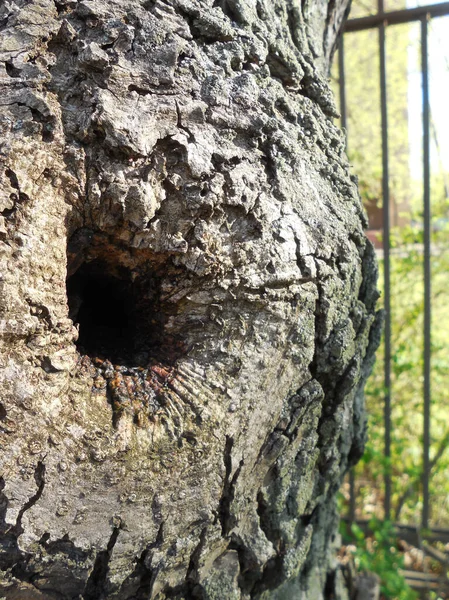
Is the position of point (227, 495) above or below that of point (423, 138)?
below

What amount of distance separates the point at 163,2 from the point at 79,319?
2.76 ft

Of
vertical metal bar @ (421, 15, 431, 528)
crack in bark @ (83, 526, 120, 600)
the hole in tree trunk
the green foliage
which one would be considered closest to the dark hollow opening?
the hole in tree trunk

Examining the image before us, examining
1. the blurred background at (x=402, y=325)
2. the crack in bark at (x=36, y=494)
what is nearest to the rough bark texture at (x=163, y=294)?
the crack in bark at (x=36, y=494)

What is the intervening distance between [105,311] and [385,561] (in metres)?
2.02

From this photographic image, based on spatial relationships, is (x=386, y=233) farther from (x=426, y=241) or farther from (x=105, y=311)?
(x=105, y=311)

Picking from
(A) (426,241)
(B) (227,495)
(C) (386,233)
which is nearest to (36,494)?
(B) (227,495)

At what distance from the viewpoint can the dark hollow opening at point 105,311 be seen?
4.25ft

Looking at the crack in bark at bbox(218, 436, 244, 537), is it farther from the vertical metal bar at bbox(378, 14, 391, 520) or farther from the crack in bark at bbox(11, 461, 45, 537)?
the vertical metal bar at bbox(378, 14, 391, 520)

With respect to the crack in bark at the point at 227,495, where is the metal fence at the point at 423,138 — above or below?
above

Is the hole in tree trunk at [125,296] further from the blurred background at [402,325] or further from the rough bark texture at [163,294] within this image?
the blurred background at [402,325]

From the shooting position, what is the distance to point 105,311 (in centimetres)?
155

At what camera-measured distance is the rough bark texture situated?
1.06m

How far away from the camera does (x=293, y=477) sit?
1.36 metres

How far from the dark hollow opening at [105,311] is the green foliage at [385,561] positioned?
6.06 ft
